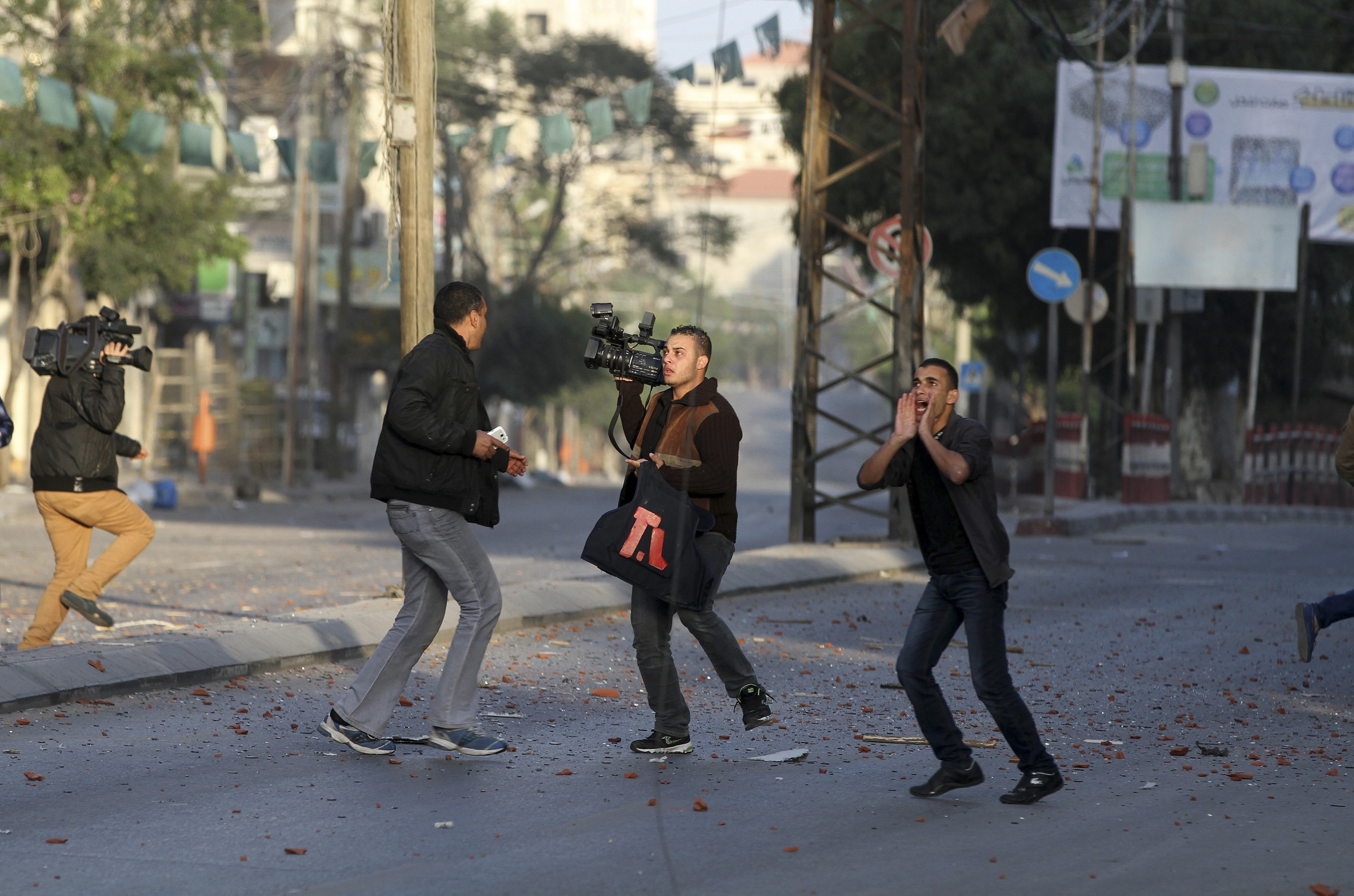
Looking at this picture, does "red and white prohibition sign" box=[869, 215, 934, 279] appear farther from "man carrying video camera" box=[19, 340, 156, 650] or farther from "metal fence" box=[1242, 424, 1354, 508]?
"metal fence" box=[1242, 424, 1354, 508]

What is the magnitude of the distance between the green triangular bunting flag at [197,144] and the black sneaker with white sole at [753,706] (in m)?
14.1

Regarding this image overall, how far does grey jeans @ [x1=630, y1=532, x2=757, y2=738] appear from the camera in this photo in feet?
21.9

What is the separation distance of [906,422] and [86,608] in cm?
532

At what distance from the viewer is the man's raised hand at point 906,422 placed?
226 inches

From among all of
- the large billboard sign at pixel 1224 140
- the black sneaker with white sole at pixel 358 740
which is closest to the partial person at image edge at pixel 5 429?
the black sneaker with white sole at pixel 358 740

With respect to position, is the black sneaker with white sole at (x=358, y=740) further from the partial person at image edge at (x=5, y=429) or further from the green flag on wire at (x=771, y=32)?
the green flag on wire at (x=771, y=32)

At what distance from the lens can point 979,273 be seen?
1180 inches

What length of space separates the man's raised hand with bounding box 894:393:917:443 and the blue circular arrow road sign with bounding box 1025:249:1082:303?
583 inches

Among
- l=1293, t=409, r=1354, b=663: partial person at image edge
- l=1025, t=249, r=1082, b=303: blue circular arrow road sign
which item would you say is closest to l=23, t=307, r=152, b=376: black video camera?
l=1293, t=409, r=1354, b=663: partial person at image edge

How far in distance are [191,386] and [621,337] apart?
27022 millimetres

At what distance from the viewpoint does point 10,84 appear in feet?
56.7

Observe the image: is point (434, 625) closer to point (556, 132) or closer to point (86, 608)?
point (86, 608)

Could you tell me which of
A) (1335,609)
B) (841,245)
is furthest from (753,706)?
(841,245)

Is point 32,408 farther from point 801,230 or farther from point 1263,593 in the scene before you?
point 1263,593
